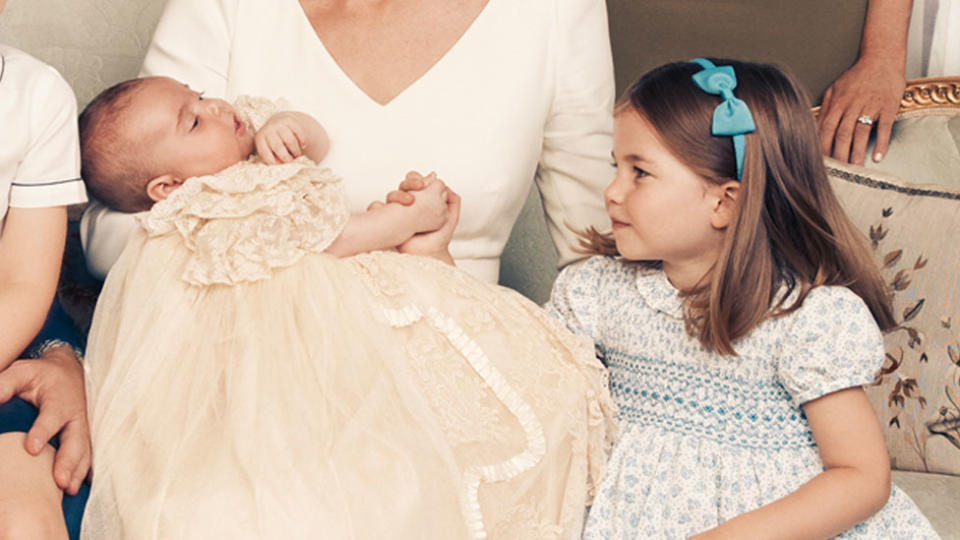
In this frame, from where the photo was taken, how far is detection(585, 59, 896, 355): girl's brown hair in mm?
1429

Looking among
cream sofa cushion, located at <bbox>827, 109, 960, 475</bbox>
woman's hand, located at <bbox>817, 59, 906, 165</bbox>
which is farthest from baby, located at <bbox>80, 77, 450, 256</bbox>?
woman's hand, located at <bbox>817, 59, 906, 165</bbox>

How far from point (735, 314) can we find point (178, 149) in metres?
0.91

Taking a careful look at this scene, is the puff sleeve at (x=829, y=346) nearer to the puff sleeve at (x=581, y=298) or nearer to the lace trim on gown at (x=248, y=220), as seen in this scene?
the puff sleeve at (x=581, y=298)

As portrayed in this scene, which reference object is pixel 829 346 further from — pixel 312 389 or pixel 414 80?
pixel 414 80

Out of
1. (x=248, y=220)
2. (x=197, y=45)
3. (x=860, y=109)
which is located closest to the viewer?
(x=248, y=220)

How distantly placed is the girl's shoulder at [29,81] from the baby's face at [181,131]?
11 cm

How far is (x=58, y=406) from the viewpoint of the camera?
4.50 feet

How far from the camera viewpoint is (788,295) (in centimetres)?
143

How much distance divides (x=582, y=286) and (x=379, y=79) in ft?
1.82

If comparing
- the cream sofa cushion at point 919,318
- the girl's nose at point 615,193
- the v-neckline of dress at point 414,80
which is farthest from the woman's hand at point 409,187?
the cream sofa cushion at point 919,318

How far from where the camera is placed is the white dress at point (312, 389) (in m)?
1.20

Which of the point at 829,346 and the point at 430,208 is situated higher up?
the point at 430,208

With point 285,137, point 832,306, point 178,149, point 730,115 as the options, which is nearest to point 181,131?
point 178,149

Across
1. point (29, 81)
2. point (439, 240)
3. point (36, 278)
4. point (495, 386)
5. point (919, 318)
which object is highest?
point (29, 81)
